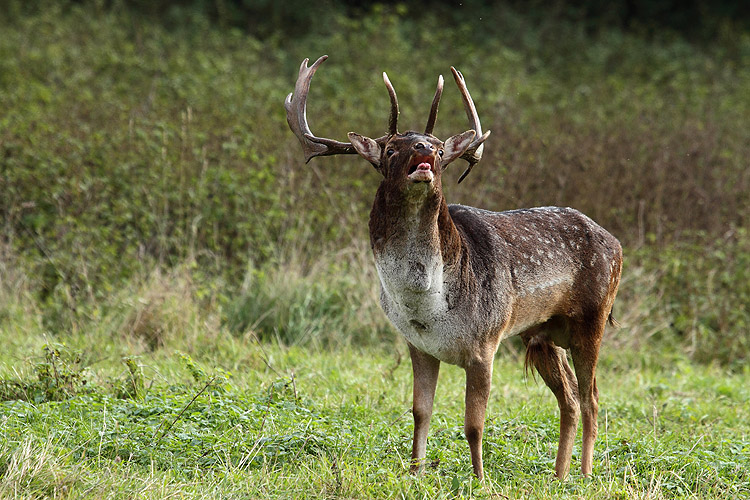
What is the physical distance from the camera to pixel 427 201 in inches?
176

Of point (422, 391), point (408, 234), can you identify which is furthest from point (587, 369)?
point (408, 234)

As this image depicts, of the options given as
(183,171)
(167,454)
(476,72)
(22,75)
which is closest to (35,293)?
(183,171)

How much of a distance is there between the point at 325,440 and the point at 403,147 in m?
1.84

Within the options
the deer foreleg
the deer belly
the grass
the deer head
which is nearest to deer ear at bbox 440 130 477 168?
the deer head

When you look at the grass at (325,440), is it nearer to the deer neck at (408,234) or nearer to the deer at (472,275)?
the deer at (472,275)

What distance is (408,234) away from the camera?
455cm

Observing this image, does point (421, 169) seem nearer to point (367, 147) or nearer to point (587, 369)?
point (367, 147)

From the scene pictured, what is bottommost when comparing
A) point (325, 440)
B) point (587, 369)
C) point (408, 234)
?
point (325, 440)

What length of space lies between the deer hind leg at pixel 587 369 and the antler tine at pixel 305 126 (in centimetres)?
162

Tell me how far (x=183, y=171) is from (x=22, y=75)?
5.21 m

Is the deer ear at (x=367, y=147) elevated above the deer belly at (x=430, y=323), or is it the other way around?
the deer ear at (x=367, y=147)

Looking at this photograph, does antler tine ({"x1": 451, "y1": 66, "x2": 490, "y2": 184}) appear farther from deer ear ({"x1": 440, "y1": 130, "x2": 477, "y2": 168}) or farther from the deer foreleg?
the deer foreleg

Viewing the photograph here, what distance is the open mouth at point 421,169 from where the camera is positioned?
4230 mm

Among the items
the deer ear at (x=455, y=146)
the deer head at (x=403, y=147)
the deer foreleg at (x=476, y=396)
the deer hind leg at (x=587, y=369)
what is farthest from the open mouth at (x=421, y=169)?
the deer hind leg at (x=587, y=369)
